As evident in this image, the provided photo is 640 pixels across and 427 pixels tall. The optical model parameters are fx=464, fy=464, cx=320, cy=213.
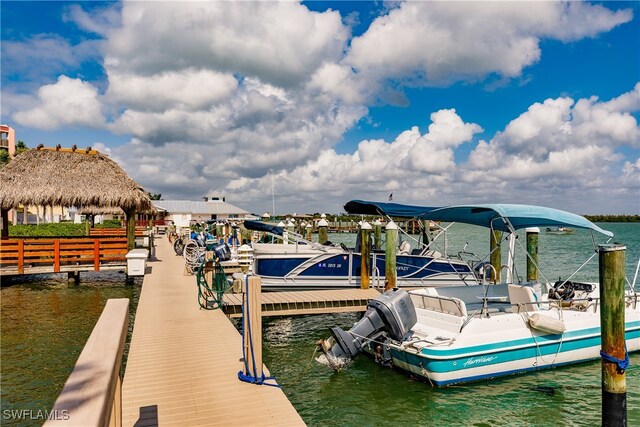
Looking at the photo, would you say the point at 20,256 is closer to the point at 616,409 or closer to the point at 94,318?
the point at 94,318

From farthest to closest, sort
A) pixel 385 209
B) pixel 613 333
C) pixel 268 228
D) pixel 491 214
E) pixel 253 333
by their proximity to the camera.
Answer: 1. pixel 268 228
2. pixel 385 209
3. pixel 491 214
4. pixel 613 333
5. pixel 253 333

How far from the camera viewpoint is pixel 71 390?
172 centimetres

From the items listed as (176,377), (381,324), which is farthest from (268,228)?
(176,377)

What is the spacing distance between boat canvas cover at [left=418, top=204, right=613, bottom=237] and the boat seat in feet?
4.80

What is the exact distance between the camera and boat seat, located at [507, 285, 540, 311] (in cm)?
1004

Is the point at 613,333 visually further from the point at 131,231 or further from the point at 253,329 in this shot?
the point at 131,231

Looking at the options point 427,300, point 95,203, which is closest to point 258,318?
point 427,300

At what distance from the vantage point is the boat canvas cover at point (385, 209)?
14.4 m

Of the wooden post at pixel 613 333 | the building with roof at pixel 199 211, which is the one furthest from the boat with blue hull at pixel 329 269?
the building with roof at pixel 199 211

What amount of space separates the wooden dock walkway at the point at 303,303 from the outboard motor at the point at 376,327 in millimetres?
3329

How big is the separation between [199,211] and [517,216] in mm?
74849

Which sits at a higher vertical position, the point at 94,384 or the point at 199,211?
the point at 199,211

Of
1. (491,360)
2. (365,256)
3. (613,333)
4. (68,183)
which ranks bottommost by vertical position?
(491,360)

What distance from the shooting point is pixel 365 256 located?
15.0 meters
